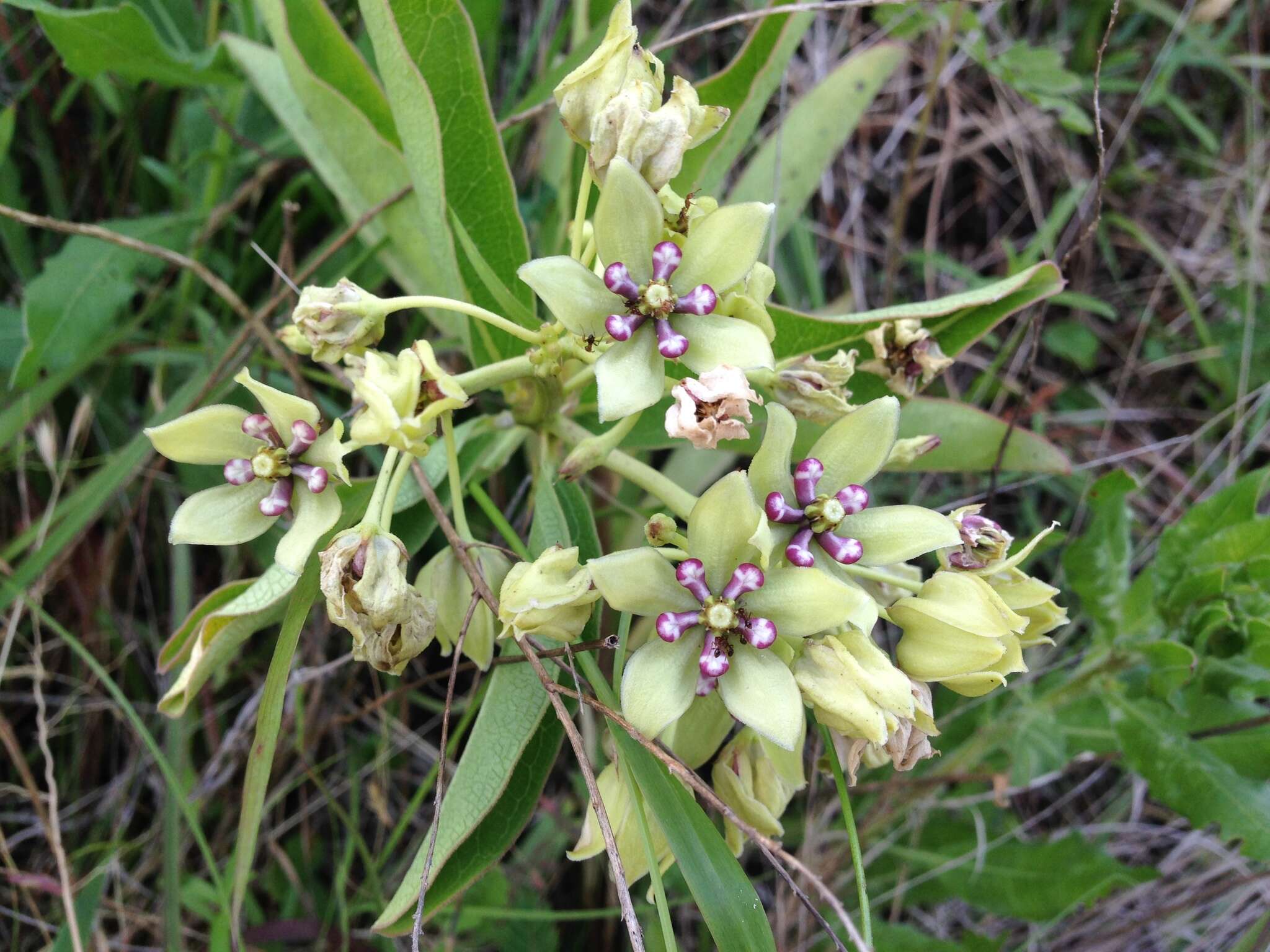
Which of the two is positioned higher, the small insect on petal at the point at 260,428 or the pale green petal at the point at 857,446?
the small insect on petal at the point at 260,428

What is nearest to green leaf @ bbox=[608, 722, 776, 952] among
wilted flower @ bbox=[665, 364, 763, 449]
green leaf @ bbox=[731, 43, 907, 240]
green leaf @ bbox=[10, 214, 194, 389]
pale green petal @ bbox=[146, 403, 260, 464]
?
wilted flower @ bbox=[665, 364, 763, 449]

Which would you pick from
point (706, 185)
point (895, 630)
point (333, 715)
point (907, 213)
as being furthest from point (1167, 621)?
point (333, 715)

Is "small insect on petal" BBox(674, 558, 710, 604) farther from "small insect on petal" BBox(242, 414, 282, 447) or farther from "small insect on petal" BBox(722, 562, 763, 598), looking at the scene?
"small insect on petal" BBox(242, 414, 282, 447)

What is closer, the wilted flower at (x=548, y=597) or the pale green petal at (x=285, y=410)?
the wilted flower at (x=548, y=597)

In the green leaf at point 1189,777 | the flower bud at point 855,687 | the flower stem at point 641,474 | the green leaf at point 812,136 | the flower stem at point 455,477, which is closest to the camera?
the flower bud at point 855,687

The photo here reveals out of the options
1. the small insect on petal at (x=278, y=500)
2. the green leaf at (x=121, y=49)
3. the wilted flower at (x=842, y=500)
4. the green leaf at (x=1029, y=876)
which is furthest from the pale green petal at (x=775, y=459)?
the green leaf at (x=121, y=49)

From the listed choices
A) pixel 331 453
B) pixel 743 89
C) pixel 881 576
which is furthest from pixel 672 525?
pixel 743 89

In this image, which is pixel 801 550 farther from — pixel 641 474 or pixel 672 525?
pixel 641 474

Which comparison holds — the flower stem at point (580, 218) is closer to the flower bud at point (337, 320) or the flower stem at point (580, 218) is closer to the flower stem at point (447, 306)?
the flower stem at point (447, 306)
